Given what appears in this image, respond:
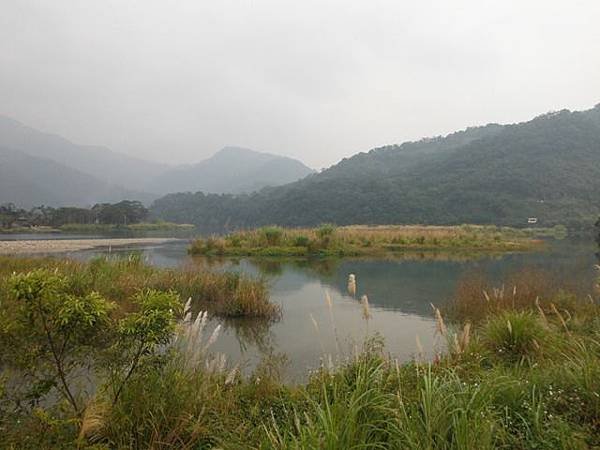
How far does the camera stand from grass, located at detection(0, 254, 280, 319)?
9.77 metres

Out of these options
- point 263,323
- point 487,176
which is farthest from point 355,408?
point 487,176

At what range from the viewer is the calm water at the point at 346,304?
7.62 meters

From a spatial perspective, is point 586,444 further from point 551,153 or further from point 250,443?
point 551,153

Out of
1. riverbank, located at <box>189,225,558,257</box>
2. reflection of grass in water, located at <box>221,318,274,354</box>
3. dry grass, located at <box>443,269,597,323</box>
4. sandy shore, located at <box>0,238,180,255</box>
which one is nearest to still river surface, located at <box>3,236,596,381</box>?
reflection of grass in water, located at <box>221,318,274,354</box>

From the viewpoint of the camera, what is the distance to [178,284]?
1138 cm

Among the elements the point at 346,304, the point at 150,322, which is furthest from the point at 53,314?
the point at 346,304

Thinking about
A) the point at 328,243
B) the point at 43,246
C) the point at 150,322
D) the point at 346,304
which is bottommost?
the point at 346,304

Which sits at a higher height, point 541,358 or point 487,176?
point 487,176

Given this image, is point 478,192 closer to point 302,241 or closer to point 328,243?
point 328,243

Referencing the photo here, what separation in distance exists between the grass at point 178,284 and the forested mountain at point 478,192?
62.4 metres

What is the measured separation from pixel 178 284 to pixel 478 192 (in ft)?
263

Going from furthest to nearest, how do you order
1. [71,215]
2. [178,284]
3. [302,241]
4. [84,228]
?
[71,215] < [84,228] < [302,241] < [178,284]

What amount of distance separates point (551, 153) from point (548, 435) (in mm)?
104421

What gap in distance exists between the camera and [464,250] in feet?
107
